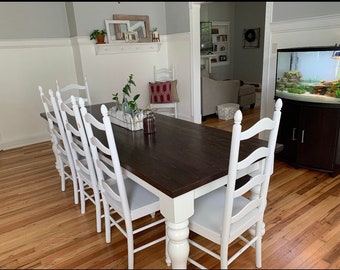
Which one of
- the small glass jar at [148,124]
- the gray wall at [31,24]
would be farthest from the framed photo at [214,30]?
the small glass jar at [148,124]

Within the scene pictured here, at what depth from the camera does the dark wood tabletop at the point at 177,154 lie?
4.36 ft

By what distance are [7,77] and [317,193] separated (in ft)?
13.9

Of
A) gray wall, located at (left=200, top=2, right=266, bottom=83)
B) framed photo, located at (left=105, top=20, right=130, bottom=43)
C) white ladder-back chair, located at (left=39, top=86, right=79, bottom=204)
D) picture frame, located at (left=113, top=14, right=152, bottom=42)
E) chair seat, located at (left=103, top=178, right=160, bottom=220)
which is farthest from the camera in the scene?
gray wall, located at (left=200, top=2, right=266, bottom=83)

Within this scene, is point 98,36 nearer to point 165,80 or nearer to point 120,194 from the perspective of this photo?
point 165,80

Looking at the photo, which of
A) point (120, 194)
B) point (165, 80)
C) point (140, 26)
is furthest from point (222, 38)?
point (120, 194)

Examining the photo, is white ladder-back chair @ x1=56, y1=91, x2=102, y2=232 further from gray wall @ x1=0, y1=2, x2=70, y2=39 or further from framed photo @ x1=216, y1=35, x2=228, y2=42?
framed photo @ x1=216, y1=35, x2=228, y2=42

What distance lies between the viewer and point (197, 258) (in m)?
1.76

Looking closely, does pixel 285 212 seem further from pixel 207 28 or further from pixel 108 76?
pixel 207 28

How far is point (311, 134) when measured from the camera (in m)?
2.77

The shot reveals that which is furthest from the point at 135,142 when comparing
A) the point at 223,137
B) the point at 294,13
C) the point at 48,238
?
the point at 294,13

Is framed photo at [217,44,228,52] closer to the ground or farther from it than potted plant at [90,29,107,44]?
closer to the ground

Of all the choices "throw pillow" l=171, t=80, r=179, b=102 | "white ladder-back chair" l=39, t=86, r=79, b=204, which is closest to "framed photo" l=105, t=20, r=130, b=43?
"throw pillow" l=171, t=80, r=179, b=102

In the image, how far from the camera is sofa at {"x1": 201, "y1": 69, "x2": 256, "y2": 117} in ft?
16.4

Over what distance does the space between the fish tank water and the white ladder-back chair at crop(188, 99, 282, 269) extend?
60.5 inches
